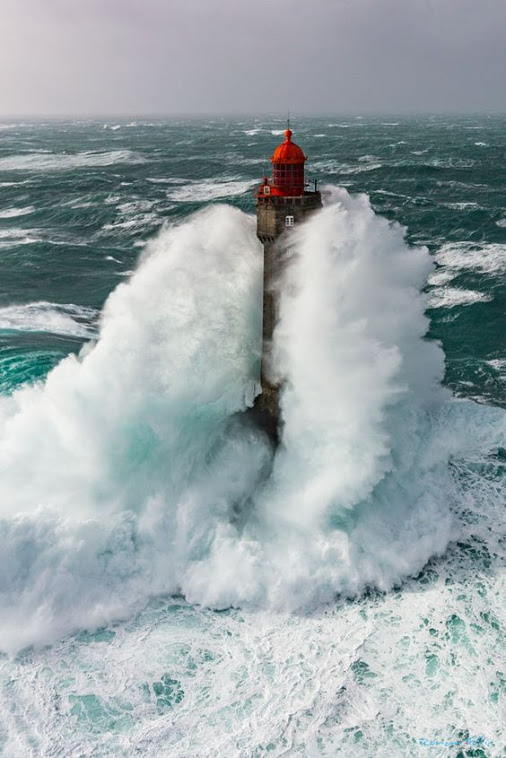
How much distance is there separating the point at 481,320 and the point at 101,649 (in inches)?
883

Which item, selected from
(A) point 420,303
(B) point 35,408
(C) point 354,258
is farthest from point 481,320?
(B) point 35,408

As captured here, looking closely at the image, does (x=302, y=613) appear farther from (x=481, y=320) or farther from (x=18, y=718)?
(x=481, y=320)

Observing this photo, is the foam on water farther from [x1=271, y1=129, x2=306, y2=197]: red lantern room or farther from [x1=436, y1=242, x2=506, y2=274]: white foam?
[x1=436, y1=242, x2=506, y2=274]: white foam

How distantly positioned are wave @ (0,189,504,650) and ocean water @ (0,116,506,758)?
2.1 inches

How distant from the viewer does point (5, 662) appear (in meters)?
12.5

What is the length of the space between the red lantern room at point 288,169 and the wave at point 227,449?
0.92 m

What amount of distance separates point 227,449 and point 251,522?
7.16 ft

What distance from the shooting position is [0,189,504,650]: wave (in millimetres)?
14172

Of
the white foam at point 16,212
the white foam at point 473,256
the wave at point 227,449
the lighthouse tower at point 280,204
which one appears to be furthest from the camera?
the white foam at point 16,212

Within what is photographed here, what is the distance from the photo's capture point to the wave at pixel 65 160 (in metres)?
78.1

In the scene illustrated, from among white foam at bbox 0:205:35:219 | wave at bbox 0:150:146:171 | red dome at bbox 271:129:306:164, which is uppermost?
red dome at bbox 271:129:306:164

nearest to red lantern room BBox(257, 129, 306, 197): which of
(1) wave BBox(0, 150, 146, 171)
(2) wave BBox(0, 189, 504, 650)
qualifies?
(2) wave BBox(0, 189, 504, 650)

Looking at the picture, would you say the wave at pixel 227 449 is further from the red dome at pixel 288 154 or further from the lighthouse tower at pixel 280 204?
the red dome at pixel 288 154

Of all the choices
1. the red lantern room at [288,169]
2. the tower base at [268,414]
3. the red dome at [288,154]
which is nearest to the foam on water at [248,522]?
the tower base at [268,414]
